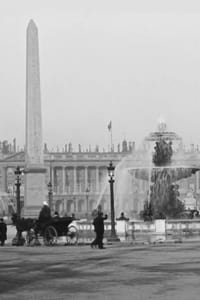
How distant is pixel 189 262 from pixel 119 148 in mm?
129222

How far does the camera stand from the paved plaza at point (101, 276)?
484 inches

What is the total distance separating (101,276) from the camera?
49.1ft

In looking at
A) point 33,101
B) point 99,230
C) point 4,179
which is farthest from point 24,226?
point 4,179

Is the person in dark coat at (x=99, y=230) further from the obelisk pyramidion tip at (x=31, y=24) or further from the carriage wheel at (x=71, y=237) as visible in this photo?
the obelisk pyramidion tip at (x=31, y=24)

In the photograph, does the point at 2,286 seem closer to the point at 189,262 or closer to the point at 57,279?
the point at 57,279

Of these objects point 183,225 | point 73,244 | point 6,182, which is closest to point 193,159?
point 183,225

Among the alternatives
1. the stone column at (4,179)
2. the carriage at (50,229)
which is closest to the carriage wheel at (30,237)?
the carriage at (50,229)

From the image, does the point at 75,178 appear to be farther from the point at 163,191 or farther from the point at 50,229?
the point at 50,229

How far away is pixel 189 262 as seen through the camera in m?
18.2

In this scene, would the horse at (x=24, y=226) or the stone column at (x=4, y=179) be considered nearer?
the horse at (x=24, y=226)

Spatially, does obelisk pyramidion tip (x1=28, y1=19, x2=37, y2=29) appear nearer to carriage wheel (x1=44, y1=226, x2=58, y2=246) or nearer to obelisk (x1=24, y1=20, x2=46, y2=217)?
obelisk (x1=24, y1=20, x2=46, y2=217)

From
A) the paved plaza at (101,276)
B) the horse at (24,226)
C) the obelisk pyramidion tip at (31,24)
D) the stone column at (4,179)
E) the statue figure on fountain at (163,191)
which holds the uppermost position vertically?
the stone column at (4,179)

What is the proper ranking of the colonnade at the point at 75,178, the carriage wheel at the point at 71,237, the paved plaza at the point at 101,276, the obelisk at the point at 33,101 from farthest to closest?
the colonnade at the point at 75,178
the obelisk at the point at 33,101
the carriage wheel at the point at 71,237
the paved plaza at the point at 101,276

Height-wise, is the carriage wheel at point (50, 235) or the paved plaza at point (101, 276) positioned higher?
the carriage wheel at point (50, 235)
